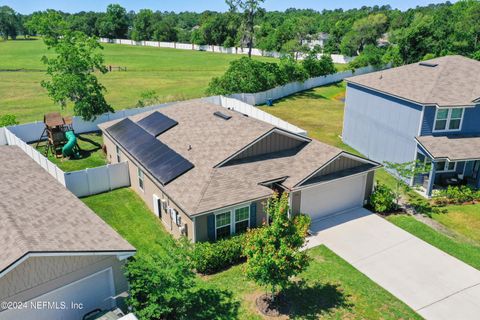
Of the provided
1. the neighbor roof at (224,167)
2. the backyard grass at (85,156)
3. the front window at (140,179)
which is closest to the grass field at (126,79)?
the backyard grass at (85,156)

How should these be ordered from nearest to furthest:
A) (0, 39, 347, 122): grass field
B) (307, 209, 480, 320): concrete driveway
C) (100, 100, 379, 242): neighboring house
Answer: (307, 209, 480, 320): concrete driveway
(100, 100, 379, 242): neighboring house
(0, 39, 347, 122): grass field

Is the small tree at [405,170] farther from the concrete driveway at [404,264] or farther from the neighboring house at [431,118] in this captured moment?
the concrete driveway at [404,264]

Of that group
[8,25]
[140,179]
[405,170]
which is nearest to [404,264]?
[405,170]

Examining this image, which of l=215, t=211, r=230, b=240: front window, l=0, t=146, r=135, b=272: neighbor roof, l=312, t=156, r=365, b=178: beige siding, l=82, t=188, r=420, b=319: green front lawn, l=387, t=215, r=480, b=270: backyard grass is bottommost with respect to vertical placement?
l=82, t=188, r=420, b=319: green front lawn

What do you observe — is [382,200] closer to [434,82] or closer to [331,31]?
[434,82]

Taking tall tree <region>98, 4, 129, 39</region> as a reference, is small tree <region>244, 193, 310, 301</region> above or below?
below

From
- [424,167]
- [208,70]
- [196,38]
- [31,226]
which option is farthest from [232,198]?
[196,38]

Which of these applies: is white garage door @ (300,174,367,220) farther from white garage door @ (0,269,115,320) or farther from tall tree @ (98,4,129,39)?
tall tree @ (98,4,129,39)

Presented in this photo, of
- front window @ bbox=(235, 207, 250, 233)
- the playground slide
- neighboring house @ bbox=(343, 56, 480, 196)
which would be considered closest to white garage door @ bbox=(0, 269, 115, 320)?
front window @ bbox=(235, 207, 250, 233)
